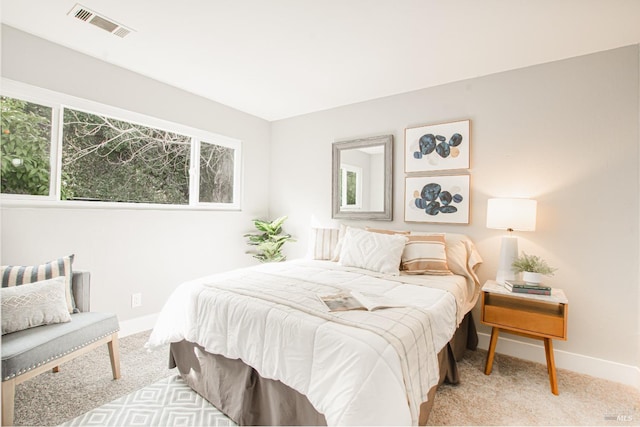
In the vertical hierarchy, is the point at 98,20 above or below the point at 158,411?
above

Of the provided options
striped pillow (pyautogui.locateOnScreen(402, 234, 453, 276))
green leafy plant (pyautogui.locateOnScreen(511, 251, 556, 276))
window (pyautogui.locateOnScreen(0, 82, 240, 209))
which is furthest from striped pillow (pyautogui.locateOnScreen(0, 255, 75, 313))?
green leafy plant (pyautogui.locateOnScreen(511, 251, 556, 276))

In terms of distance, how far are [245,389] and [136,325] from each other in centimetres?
189

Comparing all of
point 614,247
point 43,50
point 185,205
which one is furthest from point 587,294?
point 43,50

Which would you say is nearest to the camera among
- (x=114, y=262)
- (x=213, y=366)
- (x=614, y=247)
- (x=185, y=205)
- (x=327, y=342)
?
(x=327, y=342)

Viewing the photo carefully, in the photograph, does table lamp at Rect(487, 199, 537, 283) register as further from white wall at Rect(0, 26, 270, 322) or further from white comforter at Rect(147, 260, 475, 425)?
white wall at Rect(0, 26, 270, 322)

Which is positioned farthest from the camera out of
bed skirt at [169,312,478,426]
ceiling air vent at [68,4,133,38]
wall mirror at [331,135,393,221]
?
wall mirror at [331,135,393,221]

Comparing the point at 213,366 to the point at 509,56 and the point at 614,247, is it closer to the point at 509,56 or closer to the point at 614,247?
the point at 614,247

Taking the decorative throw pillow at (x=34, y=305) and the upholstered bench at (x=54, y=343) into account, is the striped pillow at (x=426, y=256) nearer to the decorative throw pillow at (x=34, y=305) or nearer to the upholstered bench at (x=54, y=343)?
the upholstered bench at (x=54, y=343)

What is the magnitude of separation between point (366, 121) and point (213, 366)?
2.89 meters

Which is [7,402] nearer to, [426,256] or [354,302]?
[354,302]

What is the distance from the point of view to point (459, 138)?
9.66 ft

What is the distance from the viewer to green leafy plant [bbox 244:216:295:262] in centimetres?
393

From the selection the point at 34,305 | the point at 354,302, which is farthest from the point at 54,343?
the point at 354,302

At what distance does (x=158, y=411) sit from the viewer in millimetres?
1805
